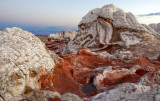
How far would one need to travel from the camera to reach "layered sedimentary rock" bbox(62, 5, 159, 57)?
12922 mm

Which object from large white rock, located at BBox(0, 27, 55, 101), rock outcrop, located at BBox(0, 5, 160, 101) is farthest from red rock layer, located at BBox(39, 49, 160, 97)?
large white rock, located at BBox(0, 27, 55, 101)

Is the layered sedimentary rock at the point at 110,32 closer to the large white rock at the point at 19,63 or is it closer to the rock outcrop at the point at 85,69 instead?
the rock outcrop at the point at 85,69

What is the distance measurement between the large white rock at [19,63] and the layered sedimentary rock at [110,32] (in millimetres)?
7642

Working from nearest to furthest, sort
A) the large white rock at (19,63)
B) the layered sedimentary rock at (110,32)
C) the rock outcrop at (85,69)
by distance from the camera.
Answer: the rock outcrop at (85,69), the large white rock at (19,63), the layered sedimentary rock at (110,32)

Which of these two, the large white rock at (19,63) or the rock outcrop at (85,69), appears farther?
the large white rock at (19,63)

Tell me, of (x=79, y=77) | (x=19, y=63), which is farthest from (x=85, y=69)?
(x=19, y=63)

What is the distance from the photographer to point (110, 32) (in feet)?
45.4

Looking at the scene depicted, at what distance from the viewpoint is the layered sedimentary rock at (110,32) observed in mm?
12922

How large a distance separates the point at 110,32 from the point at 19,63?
396 inches

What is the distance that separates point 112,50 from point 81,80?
6.53m

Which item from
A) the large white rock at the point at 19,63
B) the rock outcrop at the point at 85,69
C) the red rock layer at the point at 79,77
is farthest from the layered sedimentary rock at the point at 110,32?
the large white rock at the point at 19,63

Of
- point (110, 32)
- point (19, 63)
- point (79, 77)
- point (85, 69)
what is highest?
point (110, 32)

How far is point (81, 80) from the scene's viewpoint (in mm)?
7176

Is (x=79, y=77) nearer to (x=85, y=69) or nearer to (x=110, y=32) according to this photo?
(x=85, y=69)
